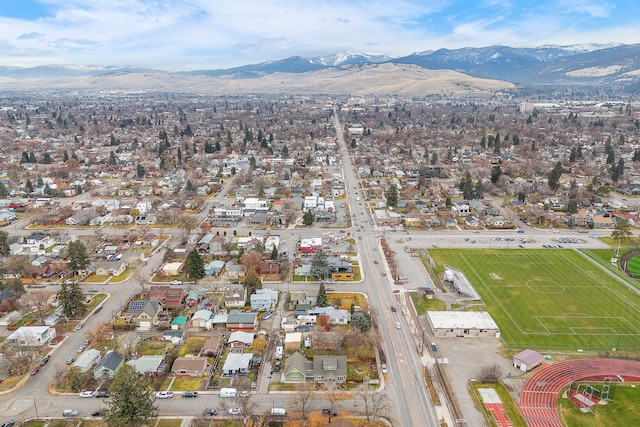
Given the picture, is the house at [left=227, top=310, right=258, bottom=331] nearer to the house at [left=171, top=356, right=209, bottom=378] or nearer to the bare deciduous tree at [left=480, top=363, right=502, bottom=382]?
the house at [left=171, top=356, right=209, bottom=378]

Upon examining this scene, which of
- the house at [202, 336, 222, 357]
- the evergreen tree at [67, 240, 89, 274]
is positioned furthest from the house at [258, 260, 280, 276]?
the evergreen tree at [67, 240, 89, 274]

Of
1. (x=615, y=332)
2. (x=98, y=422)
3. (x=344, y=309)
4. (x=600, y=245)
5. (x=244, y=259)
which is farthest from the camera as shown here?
(x=600, y=245)

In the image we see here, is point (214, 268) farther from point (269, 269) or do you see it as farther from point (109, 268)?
point (109, 268)

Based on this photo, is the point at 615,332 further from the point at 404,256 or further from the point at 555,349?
the point at 404,256

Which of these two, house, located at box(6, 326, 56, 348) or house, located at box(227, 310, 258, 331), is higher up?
house, located at box(6, 326, 56, 348)

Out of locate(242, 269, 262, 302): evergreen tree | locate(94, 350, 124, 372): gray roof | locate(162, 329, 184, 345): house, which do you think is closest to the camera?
locate(94, 350, 124, 372): gray roof

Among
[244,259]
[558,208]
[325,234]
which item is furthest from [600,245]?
[244,259]

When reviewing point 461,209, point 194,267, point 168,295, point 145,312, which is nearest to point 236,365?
point 145,312
